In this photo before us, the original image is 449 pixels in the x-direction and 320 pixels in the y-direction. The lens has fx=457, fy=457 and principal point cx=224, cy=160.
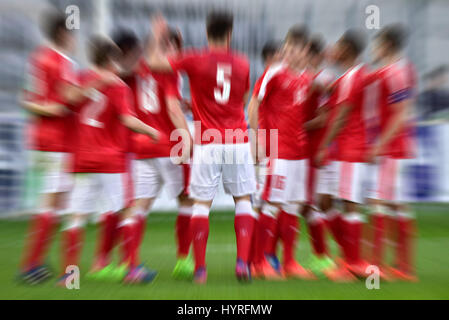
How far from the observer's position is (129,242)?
297 centimetres

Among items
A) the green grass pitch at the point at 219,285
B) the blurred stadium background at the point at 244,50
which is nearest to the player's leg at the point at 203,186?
the green grass pitch at the point at 219,285

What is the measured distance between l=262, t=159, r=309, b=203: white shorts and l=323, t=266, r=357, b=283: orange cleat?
525 mm

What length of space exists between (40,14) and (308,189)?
5.03 metres

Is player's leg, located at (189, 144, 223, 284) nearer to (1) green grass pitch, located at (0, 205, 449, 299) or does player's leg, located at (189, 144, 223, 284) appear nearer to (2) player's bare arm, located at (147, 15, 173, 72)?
(1) green grass pitch, located at (0, 205, 449, 299)

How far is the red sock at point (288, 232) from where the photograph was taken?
3199 mm

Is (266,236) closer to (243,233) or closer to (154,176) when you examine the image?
(243,233)

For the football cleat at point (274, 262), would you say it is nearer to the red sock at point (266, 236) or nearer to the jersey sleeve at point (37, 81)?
the red sock at point (266, 236)

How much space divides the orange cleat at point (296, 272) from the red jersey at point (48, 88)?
5.56ft

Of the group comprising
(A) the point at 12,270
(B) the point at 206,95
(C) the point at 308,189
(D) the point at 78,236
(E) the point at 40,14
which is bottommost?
(A) the point at 12,270

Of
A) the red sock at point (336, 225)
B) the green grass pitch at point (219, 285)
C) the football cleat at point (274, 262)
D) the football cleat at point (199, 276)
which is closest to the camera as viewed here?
the green grass pitch at point (219, 285)

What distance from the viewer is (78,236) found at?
9.91 ft

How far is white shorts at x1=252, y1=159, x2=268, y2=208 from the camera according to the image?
3.33m

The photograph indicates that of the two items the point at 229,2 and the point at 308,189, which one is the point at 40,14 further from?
the point at 308,189
